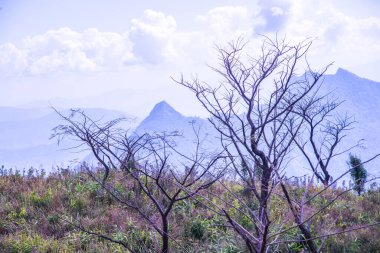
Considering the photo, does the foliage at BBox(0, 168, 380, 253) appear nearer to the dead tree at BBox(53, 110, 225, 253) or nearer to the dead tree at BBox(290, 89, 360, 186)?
the dead tree at BBox(53, 110, 225, 253)

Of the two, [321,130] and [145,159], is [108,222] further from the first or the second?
[321,130]

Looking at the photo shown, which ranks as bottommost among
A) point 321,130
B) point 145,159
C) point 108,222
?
point 108,222

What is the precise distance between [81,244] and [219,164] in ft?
9.25

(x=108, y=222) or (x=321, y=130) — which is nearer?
(x=108, y=222)

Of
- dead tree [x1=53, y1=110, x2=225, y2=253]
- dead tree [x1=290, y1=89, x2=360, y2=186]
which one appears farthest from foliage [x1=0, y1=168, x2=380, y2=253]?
dead tree [x1=290, y1=89, x2=360, y2=186]

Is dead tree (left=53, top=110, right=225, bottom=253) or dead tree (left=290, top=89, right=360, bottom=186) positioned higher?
dead tree (left=290, top=89, right=360, bottom=186)

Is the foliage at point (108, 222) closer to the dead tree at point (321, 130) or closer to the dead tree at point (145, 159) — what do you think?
the dead tree at point (145, 159)

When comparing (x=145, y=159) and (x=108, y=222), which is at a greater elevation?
(x=145, y=159)

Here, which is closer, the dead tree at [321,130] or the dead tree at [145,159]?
the dead tree at [145,159]

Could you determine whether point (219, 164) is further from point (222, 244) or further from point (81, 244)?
point (81, 244)

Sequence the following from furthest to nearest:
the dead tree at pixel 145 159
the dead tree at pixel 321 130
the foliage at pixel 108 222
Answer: the dead tree at pixel 321 130
the foliage at pixel 108 222
the dead tree at pixel 145 159

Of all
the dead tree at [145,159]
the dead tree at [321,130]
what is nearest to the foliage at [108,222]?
the dead tree at [145,159]

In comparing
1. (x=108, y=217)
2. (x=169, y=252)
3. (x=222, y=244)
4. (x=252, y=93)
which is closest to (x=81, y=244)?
(x=108, y=217)

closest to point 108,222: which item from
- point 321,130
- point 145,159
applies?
point 145,159
